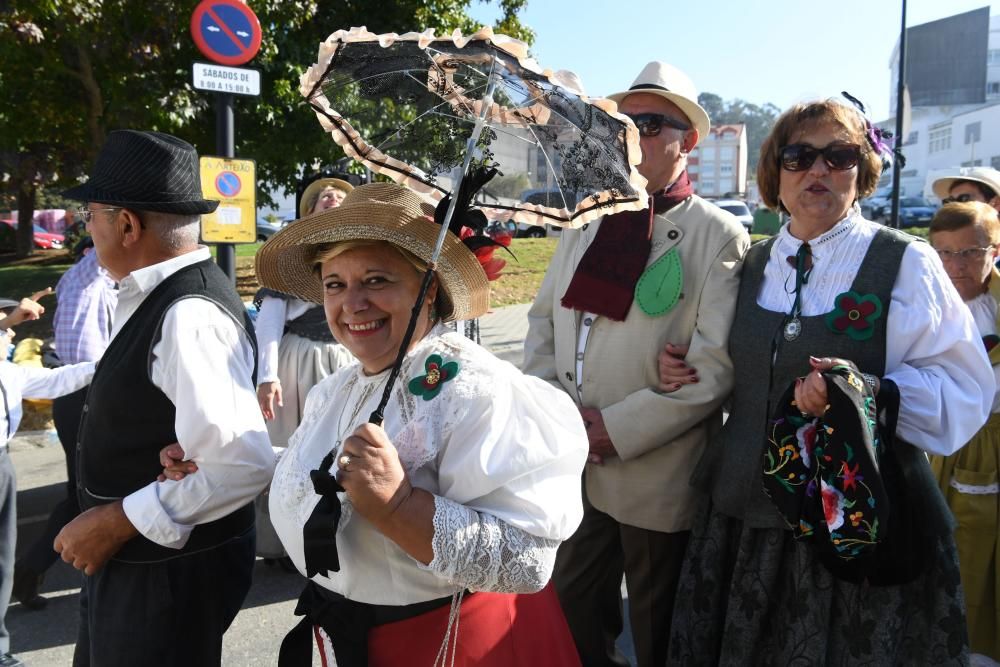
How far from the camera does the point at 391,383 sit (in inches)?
64.1

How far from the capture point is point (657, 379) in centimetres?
258

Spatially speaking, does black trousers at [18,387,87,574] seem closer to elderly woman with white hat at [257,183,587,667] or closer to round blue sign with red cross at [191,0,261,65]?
elderly woman with white hat at [257,183,587,667]

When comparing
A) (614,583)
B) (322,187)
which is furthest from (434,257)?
(322,187)

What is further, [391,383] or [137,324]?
[137,324]

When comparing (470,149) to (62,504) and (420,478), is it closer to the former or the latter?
(420,478)

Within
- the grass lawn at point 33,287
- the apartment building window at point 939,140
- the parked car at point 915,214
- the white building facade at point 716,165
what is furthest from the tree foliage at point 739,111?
the grass lawn at point 33,287

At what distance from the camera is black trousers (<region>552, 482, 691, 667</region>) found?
2566 millimetres

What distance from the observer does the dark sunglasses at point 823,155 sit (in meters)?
2.22

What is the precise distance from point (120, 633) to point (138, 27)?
921 cm

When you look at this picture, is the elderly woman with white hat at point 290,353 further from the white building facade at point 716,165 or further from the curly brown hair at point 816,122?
the white building facade at point 716,165

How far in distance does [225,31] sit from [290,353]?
2.74m

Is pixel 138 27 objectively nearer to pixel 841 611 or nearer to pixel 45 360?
pixel 45 360

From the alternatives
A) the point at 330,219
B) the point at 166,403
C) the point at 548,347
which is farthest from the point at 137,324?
the point at 548,347

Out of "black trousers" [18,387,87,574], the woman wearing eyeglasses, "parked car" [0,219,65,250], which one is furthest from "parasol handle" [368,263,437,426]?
"parked car" [0,219,65,250]
